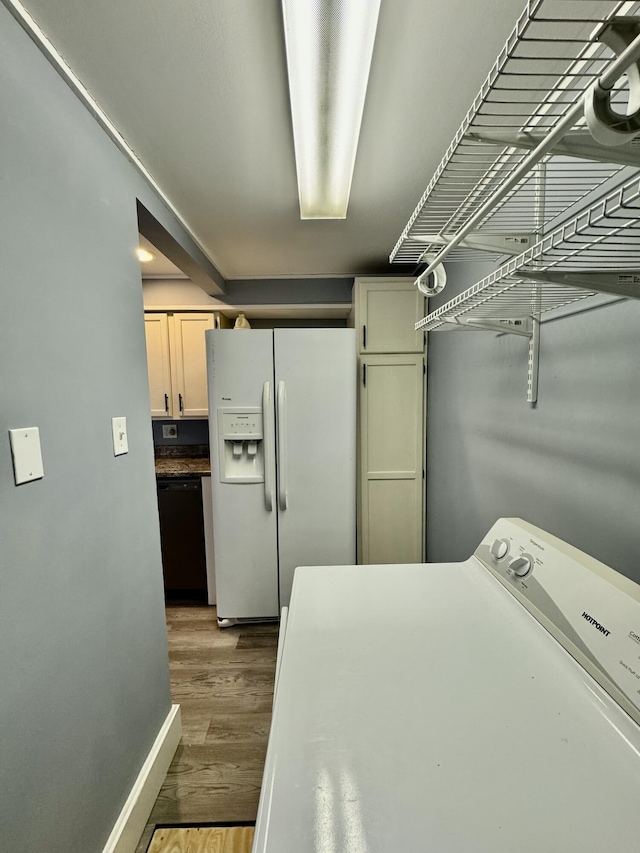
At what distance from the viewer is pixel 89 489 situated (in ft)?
3.44

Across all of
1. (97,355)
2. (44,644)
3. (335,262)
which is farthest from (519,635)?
(335,262)

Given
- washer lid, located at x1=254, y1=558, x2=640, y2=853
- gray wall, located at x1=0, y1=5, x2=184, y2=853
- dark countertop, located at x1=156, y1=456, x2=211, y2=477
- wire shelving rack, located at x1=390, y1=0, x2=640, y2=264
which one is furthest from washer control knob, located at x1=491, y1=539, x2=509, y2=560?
dark countertop, located at x1=156, y1=456, x2=211, y2=477

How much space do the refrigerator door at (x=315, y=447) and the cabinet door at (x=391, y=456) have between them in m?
0.24

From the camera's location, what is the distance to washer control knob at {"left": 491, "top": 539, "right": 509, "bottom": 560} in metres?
1.02

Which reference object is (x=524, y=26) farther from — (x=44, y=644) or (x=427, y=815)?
(x=44, y=644)

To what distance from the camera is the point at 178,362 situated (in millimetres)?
2883

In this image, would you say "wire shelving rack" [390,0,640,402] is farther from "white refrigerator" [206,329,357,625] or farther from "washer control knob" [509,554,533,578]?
"white refrigerator" [206,329,357,625]

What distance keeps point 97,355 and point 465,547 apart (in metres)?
1.82

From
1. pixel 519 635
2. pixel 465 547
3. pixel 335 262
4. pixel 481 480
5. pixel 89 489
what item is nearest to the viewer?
pixel 519 635

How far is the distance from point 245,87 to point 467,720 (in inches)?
60.9

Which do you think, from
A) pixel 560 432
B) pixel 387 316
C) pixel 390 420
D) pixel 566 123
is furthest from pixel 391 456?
pixel 566 123

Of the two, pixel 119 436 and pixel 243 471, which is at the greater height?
pixel 119 436

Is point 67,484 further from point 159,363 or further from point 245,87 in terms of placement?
point 159,363

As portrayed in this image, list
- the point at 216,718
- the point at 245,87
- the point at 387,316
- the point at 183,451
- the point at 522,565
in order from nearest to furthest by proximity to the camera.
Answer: the point at 522,565, the point at 245,87, the point at 216,718, the point at 387,316, the point at 183,451
